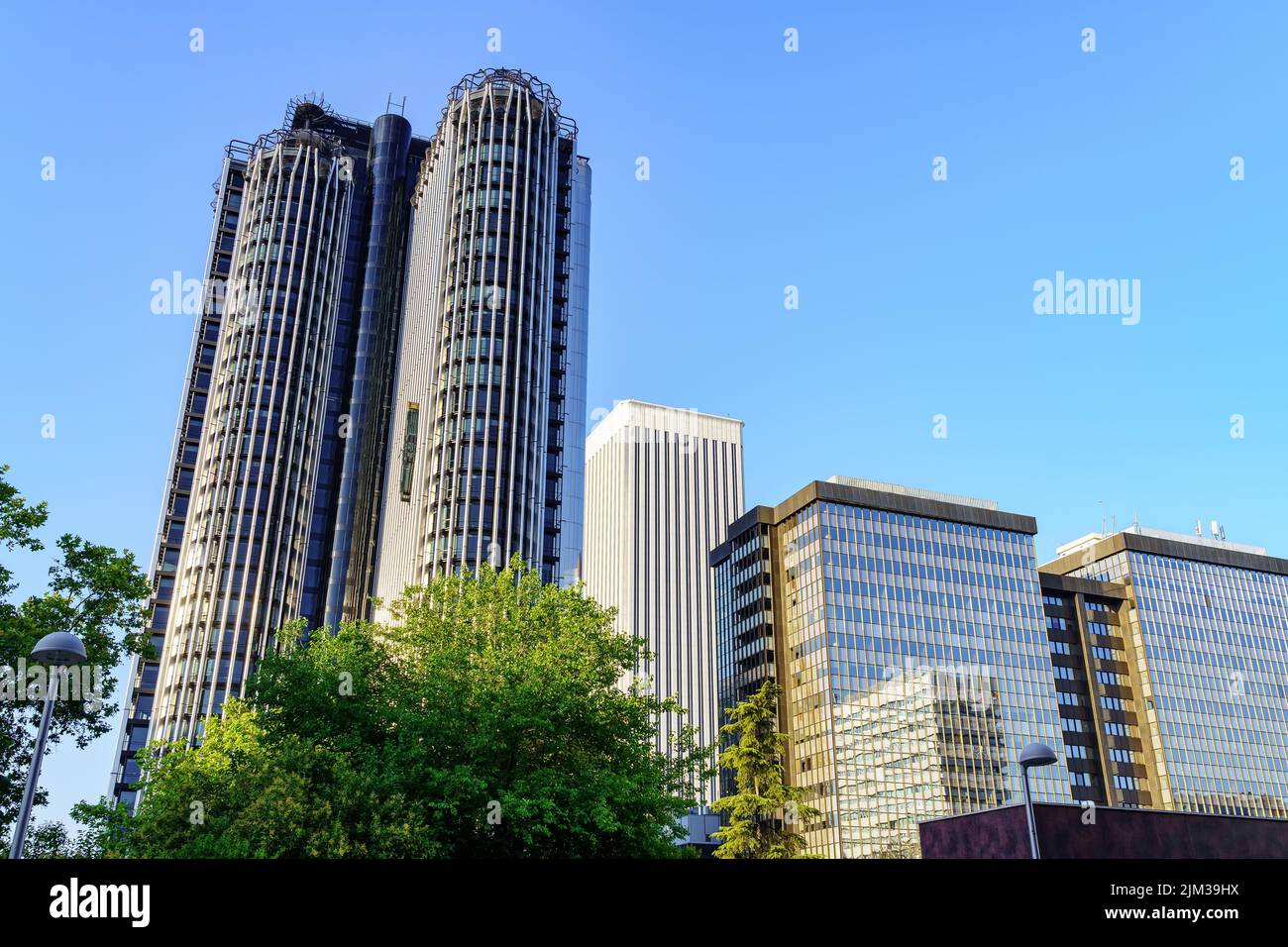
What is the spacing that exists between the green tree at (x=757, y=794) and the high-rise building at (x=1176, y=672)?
9704 cm

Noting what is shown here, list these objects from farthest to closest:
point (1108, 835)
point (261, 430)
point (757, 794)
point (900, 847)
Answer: point (900, 847) < point (261, 430) < point (757, 794) < point (1108, 835)

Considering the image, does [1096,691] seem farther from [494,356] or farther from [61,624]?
[61,624]

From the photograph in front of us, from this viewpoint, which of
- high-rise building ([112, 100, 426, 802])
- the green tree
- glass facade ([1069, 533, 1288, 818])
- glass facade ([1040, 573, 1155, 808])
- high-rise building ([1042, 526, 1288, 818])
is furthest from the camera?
glass facade ([1069, 533, 1288, 818])

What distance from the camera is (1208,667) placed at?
507 ft

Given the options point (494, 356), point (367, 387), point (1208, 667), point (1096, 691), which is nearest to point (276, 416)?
point (367, 387)

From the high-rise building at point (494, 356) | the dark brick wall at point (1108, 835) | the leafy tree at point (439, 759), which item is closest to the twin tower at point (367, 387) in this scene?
the high-rise building at point (494, 356)

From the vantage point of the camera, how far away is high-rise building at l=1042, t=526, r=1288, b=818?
477 ft

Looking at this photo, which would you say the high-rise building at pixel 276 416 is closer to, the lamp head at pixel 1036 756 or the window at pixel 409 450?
the window at pixel 409 450

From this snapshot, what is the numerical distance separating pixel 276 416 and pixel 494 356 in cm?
3253

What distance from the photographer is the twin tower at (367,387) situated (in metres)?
99.4

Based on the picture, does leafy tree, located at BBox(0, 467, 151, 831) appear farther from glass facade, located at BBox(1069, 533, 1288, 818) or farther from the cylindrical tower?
glass facade, located at BBox(1069, 533, 1288, 818)

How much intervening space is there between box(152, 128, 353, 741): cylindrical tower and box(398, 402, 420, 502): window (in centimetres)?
1685

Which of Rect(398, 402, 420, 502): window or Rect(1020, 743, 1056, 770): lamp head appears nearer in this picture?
Rect(1020, 743, 1056, 770): lamp head

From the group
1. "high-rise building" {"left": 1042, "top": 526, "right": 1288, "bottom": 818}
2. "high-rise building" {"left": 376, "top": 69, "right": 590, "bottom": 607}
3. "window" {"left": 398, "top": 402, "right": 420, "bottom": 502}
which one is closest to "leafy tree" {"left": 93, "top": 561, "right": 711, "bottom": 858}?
"high-rise building" {"left": 376, "top": 69, "right": 590, "bottom": 607}
